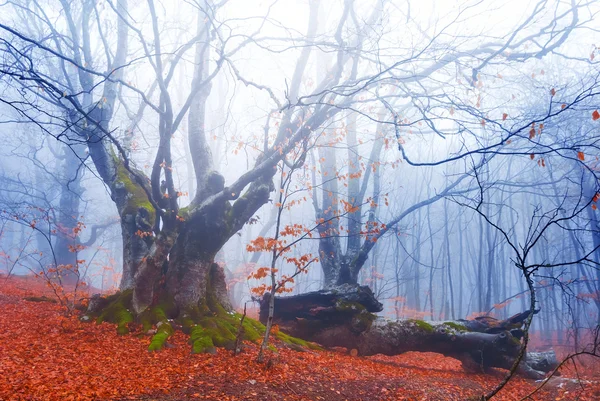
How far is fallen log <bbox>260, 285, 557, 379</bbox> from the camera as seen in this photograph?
7.98m

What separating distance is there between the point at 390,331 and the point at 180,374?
5.42m

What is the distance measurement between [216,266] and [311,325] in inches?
119

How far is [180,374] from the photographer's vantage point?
5059 mm

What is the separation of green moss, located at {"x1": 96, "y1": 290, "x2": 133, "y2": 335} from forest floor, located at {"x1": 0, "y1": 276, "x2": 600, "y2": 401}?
188mm

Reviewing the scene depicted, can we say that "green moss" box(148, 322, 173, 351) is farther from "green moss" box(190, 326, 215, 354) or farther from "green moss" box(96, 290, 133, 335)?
"green moss" box(96, 290, 133, 335)

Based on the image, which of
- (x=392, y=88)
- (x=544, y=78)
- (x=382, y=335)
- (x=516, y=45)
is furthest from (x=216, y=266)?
(x=544, y=78)

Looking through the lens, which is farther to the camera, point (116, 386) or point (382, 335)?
point (382, 335)

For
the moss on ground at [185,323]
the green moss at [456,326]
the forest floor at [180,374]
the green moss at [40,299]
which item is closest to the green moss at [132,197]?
the moss on ground at [185,323]

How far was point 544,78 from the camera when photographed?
1719 cm

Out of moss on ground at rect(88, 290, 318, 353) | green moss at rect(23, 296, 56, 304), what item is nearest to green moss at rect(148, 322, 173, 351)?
moss on ground at rect(88, 290, 318, 353)

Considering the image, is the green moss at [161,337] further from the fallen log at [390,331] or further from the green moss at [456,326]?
the green moss at [456,326]

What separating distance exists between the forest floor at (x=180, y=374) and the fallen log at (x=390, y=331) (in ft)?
1.73

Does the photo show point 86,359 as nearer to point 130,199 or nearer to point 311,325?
point 130,199

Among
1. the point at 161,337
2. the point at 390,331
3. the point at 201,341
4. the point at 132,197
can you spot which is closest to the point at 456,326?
the point at 390,331
